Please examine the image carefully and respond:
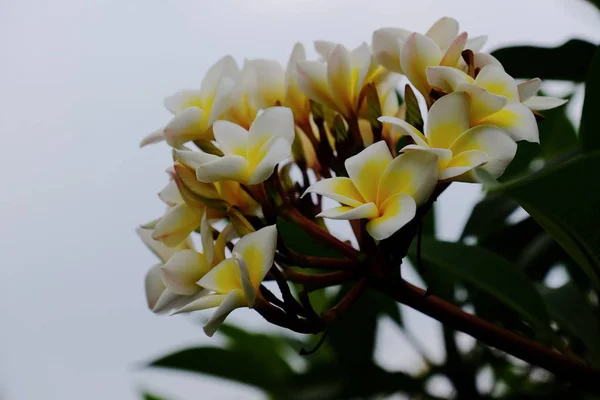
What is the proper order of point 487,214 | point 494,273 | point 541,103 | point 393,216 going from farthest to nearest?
point 487,214, point 494,273, point 541,103, point 393,216

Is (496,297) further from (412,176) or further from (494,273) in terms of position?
(412,176)

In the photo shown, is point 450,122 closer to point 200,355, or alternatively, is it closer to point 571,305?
point 571,305

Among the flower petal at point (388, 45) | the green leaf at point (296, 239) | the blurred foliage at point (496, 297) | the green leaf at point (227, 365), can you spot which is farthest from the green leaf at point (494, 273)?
the green leaf at point (227, 365)

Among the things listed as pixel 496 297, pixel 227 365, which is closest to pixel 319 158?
pixel 496 297

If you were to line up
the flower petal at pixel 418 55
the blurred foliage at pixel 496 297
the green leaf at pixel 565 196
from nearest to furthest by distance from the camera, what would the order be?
the green leaf at pixel 565 196 < the flower petal at pixel 418 55 < the blurred foliage at pixel 496 297

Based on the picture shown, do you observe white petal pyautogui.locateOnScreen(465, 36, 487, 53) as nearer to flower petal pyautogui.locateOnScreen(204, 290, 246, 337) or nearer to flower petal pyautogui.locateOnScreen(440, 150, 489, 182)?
flower petal pyautogui.locateOnScreen(440, 150, 489, 182)

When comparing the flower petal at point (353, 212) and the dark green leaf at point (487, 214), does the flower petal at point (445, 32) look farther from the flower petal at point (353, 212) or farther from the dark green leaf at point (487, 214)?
the dark green leaf at point (487, 214)

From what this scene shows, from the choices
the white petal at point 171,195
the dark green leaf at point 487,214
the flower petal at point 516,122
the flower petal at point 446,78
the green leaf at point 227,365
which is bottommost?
the green leaf at point 227,365
